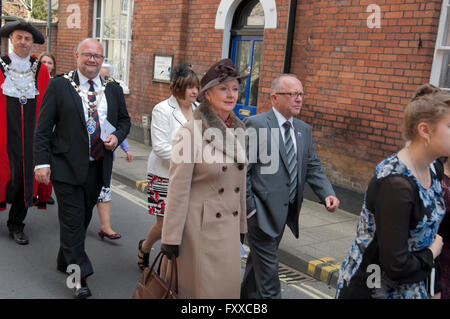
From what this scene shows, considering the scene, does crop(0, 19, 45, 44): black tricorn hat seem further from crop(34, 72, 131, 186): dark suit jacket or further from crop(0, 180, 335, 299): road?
crop(0, 180, 335, 299): road

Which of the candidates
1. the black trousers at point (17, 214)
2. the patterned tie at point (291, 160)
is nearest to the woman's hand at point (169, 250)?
the patterned tie at point (291, 160)

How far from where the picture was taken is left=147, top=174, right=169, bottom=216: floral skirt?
4.41 meters

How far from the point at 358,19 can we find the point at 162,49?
222 inches

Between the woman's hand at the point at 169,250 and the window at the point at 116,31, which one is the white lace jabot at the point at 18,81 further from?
the window at the point at 116,31

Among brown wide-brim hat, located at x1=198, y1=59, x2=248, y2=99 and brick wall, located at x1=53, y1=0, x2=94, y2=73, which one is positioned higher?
brick wall, located at x1=53, y1=0, x2=94, y2=73

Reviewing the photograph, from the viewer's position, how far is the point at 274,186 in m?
3.66

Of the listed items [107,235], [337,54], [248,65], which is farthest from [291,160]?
[248,65]

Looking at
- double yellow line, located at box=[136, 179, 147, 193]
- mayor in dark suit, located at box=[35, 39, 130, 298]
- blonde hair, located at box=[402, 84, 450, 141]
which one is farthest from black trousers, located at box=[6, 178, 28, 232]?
blonde hair, located at box=[402, 84, 450, 141]

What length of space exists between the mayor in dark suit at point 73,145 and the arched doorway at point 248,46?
5.44 m

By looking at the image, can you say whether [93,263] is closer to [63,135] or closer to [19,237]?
[19,237]

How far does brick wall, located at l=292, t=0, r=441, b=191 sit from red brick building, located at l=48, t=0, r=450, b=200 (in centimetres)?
1

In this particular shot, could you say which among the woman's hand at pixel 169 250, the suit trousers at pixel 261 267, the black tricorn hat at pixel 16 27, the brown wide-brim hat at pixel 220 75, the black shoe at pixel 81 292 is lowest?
the black shoe at pixel 81 292

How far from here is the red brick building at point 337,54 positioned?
6.42m

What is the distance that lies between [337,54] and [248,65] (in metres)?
2.50
